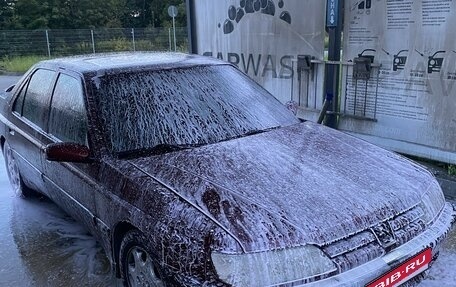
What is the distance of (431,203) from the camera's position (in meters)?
2.53

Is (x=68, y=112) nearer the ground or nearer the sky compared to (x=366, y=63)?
nearer the ground

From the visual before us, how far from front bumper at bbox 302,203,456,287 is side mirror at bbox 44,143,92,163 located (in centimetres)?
161

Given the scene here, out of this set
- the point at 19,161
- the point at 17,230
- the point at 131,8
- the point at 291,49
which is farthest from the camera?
the point at 131,8

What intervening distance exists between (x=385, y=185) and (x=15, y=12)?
36926mm

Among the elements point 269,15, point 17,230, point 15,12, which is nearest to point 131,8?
point 15,12

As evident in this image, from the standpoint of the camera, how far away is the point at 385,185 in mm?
2438

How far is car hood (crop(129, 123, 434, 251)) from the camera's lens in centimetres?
204

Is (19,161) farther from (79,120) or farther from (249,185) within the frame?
(249,185)

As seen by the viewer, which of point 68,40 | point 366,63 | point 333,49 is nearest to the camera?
point 366,63

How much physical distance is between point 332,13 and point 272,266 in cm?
425

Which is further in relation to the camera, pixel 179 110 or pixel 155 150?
pixel 179 110

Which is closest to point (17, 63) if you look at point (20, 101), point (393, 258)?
point (20, 101)

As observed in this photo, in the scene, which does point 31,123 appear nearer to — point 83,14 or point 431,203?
point 431,203

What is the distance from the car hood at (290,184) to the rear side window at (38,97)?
1.51 metres
